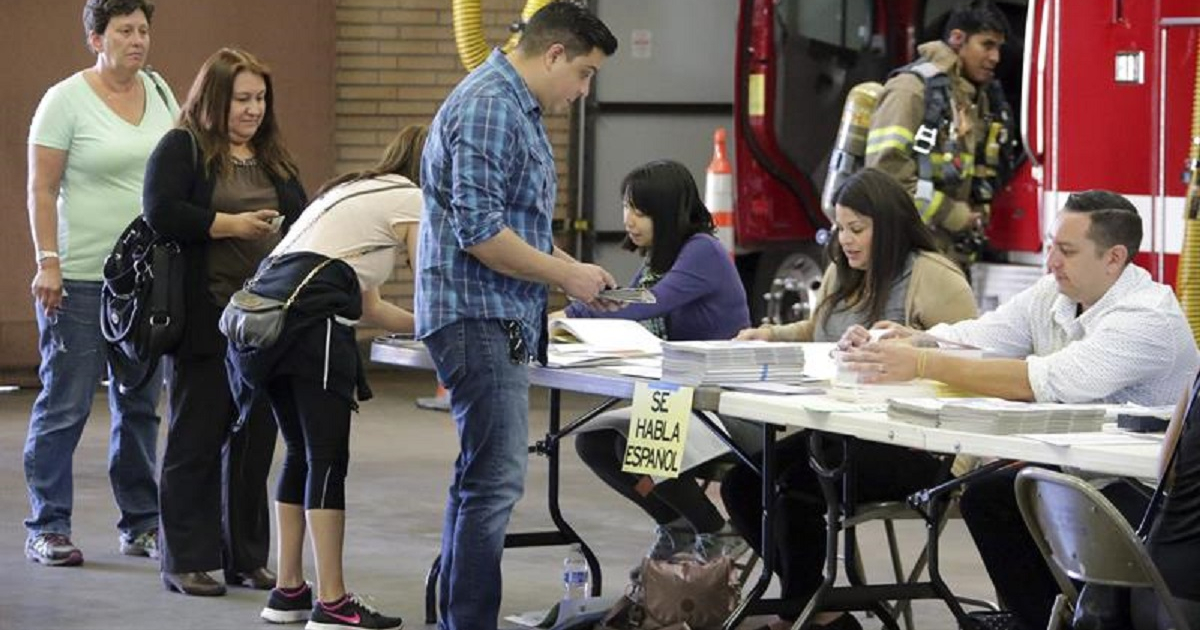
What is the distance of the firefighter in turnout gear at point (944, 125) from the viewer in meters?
10.9

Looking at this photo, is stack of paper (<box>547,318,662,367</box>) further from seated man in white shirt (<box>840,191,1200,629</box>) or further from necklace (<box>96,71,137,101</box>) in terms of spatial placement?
necklace (<box>96,71,137,101</box>)

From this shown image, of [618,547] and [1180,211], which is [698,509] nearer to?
[618,547]

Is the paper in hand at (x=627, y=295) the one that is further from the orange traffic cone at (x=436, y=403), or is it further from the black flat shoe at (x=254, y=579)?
the orange traffic cone at (x=436, y=403)

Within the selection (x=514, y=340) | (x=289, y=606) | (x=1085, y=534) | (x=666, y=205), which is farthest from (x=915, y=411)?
(x=289, y=606)

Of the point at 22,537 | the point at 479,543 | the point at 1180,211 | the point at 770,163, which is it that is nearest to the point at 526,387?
the point at 479,543

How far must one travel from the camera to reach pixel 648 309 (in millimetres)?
7465

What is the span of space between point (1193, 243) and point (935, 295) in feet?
9.28

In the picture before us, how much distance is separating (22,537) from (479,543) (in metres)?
2.87

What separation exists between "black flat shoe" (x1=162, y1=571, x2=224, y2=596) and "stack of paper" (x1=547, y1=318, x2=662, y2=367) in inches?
51.8

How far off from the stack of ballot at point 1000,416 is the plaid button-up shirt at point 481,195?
1.15m

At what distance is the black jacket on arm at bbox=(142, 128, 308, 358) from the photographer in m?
7.27

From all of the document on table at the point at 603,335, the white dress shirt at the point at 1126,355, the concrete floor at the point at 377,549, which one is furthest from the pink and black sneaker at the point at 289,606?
the white dress shirt at the point at 1126,355

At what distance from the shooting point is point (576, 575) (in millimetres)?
7262

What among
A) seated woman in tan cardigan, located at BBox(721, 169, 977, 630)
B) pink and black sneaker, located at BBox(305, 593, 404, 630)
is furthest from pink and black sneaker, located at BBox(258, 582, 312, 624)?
seated woman in tan cardigan, located at BBox(721, 169, 977, 630)
